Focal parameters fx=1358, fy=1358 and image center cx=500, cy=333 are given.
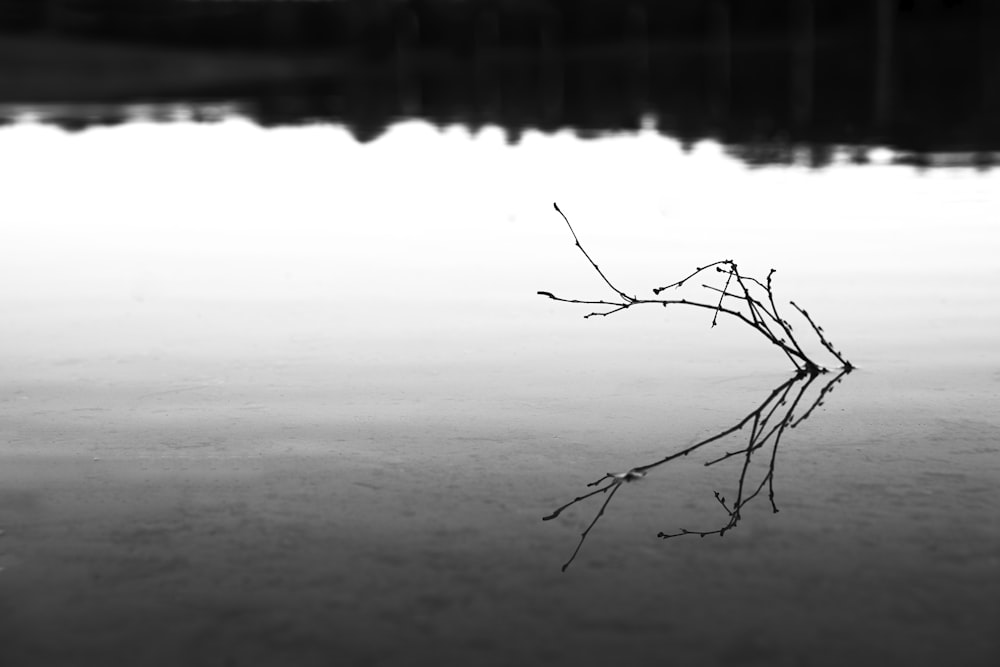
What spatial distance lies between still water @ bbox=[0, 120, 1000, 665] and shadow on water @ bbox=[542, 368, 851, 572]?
2 centimetres

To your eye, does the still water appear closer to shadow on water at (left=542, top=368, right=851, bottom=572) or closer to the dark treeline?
shadow on water at (left=542, top=368, right=851, bottom=572)

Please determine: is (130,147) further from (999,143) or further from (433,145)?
(999,143)

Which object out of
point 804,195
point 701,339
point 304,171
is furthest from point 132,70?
point 701,339

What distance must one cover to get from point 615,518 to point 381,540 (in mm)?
598

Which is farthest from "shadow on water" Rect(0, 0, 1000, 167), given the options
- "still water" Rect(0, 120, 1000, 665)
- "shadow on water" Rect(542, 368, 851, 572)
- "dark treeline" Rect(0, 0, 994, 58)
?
"shadow on water" Rect(542, 368, 851, 572)

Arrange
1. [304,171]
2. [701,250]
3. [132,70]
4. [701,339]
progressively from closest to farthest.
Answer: [701,339], [701,250], [304,171], [132,70]

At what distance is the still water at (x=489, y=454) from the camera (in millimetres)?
2820

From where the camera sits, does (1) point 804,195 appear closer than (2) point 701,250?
No

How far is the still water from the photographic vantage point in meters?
2.82

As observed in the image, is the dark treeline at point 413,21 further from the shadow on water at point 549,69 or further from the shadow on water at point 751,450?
Result: the shadow on water at point 751,450

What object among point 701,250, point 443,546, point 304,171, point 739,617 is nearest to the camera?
point 739,617

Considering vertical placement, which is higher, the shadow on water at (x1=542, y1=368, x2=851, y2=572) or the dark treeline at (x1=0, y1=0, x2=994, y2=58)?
the dark treeline at (x1=0, y1=0, x2=994, y2=58)

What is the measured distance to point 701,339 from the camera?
5723 millimetres

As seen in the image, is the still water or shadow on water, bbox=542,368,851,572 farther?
shadow on water, bbox=542,368,851,572
